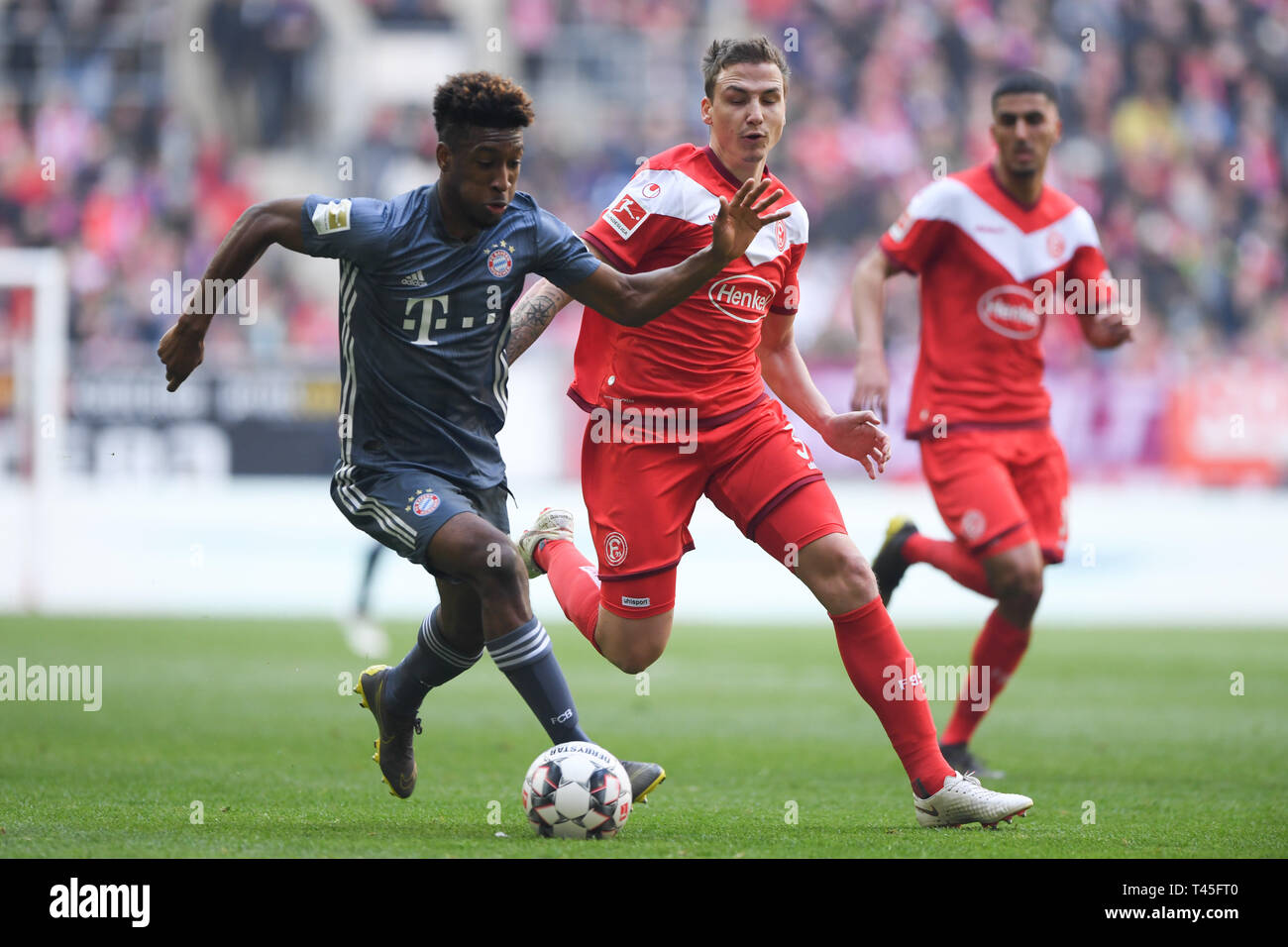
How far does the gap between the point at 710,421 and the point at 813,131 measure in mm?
14357

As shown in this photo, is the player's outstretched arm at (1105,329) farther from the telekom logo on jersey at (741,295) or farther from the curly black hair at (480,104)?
the curly black hair at (480,104)

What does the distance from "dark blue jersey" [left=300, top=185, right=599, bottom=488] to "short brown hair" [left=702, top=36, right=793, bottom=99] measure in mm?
831

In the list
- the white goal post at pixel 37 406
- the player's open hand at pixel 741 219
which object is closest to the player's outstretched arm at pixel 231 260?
the player's open hand at pixel 741 219

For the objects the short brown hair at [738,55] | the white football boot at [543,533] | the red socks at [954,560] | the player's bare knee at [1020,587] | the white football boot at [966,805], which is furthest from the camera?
the red socks at [954,560]

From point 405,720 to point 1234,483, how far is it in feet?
37.2

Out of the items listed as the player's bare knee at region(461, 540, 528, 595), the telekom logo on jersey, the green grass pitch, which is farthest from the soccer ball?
the telekom logo on jersey

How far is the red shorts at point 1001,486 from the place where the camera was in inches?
267

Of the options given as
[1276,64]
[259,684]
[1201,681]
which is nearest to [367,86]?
[1276,64]

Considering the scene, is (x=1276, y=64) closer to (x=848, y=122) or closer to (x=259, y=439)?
(x=848, y=122)

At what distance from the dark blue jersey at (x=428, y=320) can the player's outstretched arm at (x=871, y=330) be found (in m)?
1.72

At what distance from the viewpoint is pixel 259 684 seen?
10.1 m

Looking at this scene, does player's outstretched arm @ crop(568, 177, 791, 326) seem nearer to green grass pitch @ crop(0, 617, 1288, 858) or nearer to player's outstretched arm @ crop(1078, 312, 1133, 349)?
green grass pitch @ crop(0, 617, 1288, 858)

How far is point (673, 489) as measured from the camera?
5.65 m

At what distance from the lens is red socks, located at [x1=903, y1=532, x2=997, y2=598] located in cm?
698
